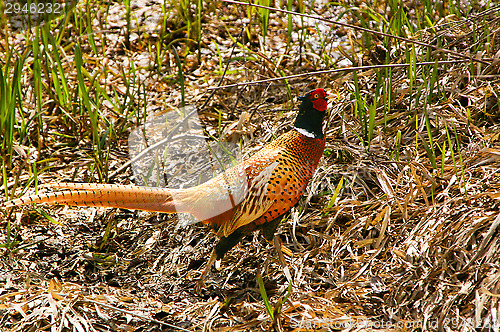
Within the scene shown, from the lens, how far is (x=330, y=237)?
222 cm

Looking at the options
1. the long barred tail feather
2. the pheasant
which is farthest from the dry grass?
the long barred tail feather

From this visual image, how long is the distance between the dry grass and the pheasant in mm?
270

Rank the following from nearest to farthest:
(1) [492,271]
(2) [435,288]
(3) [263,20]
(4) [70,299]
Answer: (1) [492,271] → (2) [435,288] → (4) [70,299] → (3) [263,20]

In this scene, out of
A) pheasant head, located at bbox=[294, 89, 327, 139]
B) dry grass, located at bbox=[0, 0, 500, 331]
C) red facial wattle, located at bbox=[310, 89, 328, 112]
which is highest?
red facial wattle, located at bbox=[310, 89, 328, 112]

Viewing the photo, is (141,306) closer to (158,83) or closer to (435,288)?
(435,288)

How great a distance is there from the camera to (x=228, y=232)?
203 centimetres

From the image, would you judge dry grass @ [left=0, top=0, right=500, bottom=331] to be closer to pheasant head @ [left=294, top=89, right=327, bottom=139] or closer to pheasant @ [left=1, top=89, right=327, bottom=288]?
pheasant @ [left=1, top=89, right=327, bottom=288]

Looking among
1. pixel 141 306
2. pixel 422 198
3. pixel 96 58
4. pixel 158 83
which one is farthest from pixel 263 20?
pixel 141 306

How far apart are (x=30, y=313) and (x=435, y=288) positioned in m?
1.66

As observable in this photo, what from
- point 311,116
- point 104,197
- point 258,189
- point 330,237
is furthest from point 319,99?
point 104,197

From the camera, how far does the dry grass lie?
1855mm

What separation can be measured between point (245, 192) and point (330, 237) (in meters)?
0.50

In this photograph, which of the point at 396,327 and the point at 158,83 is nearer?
the point at 396,327

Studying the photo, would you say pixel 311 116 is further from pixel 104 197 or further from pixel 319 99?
pixel 104 197
